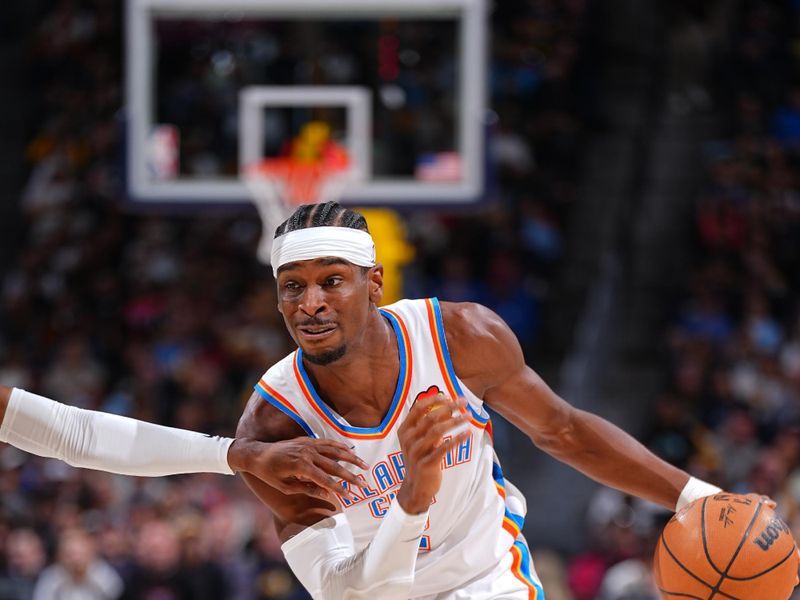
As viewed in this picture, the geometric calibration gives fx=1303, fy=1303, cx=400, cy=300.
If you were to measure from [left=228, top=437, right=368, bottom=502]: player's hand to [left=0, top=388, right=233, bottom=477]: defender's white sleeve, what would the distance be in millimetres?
118

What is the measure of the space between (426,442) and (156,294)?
8.38m

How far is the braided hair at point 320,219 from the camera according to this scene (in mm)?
3850

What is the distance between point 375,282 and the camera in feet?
13.1

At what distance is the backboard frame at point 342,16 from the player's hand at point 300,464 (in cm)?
510

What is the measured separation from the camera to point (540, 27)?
12.9 m

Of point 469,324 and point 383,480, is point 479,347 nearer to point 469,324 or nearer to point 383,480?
point 469,324

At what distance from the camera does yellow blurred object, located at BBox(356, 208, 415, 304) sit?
9109 mm

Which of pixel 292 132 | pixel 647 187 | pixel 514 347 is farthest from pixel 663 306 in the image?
pixel 514 347

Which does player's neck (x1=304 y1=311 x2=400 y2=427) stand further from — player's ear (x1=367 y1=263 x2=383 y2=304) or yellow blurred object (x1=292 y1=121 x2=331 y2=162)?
yellow blurred object (x1=292 y1=121 x2=331 y2=162)

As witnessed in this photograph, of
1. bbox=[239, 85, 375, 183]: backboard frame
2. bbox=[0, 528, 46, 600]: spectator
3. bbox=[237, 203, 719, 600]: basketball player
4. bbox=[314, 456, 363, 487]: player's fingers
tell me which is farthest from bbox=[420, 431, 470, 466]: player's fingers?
bbox=[0, 528, 46, 600]: spectator

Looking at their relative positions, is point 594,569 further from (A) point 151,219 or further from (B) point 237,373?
(A) point 151,219

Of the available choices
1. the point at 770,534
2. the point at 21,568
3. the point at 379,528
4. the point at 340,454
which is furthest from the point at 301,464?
the point at 21,568

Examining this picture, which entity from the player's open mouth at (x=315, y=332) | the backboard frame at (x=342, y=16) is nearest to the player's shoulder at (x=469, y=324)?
the player's open mouth at (x=315, y=332)

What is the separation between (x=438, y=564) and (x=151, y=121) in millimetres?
5741
